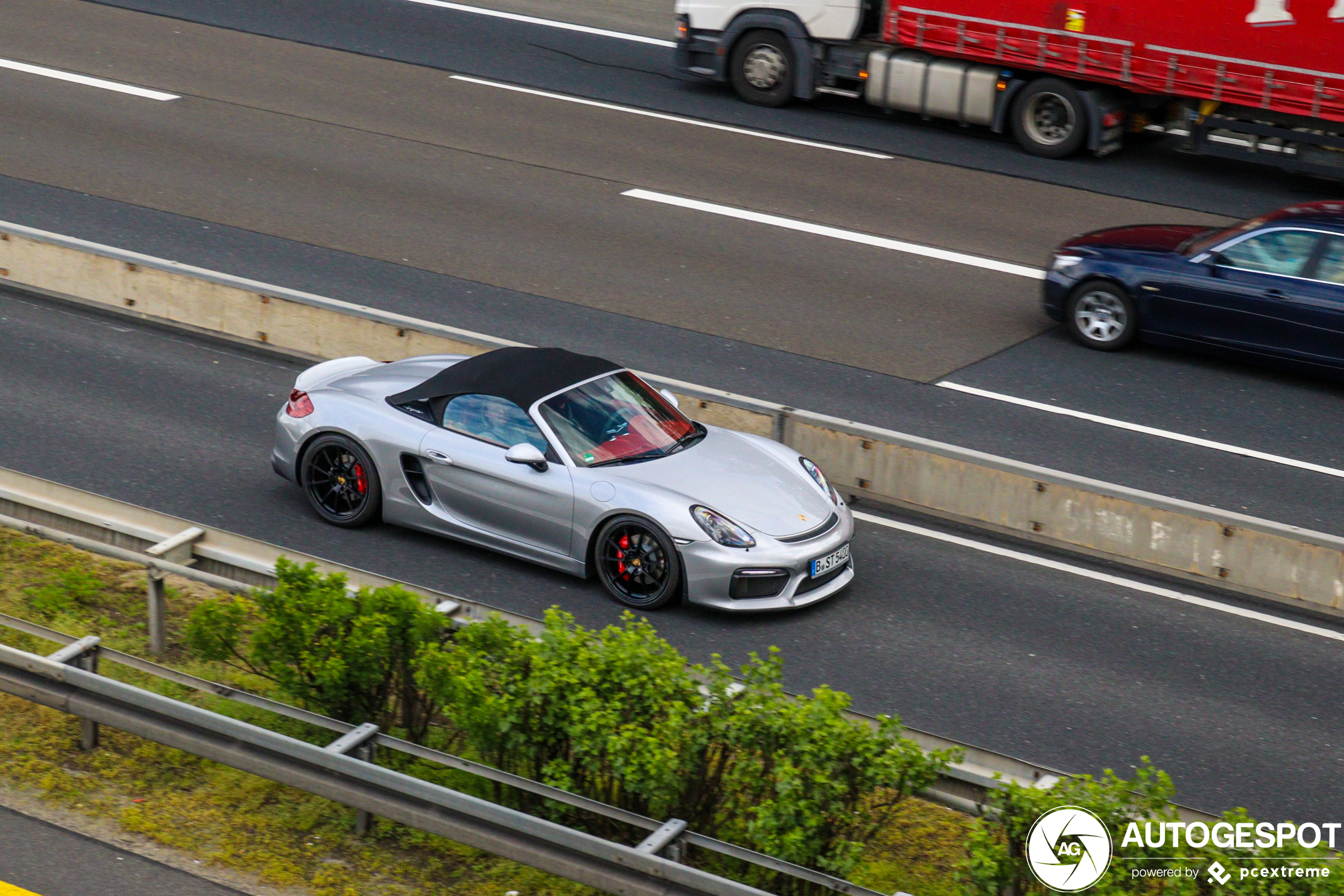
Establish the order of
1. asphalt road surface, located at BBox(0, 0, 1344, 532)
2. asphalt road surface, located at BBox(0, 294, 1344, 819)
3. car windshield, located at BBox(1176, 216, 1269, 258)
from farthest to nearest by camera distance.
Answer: car windshield, located at BBox(1176, 216, 1269, 258) < asphalt road surface, located at BBox(0, 0, 1344, 532) < asphalt road surface, located at BBox(0, 294, 1344, 819)

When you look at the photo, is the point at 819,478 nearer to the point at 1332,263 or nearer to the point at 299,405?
the point at 299,405

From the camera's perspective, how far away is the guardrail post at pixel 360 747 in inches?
270

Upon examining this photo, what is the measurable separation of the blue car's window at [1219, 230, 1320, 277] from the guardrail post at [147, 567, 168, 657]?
10202 mm

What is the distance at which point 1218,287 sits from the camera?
1441 centimetres

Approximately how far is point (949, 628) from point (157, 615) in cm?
487

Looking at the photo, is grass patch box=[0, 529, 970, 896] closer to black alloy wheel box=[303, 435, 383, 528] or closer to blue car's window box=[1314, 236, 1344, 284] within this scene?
black alloy wheel box=[303, 435, 383, 528]

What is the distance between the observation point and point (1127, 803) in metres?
6.05

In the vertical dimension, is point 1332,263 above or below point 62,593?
above

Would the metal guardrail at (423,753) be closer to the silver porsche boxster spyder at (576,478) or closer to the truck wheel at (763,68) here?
the silver porsche boxster spyder at (576,478)

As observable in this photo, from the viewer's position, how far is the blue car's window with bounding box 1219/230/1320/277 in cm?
1409

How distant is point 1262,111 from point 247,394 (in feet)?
42.7

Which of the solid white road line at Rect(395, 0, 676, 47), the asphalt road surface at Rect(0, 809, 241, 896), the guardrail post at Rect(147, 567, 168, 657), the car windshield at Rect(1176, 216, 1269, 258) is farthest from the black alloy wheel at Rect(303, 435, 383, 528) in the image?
the solid white road line at Rect(395, 0, 676, 47)

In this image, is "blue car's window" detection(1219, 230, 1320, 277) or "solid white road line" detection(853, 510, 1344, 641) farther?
"blue car's window" detection(1219, 230, 1320, 277)

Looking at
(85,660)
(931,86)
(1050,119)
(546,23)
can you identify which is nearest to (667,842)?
(85,660)
